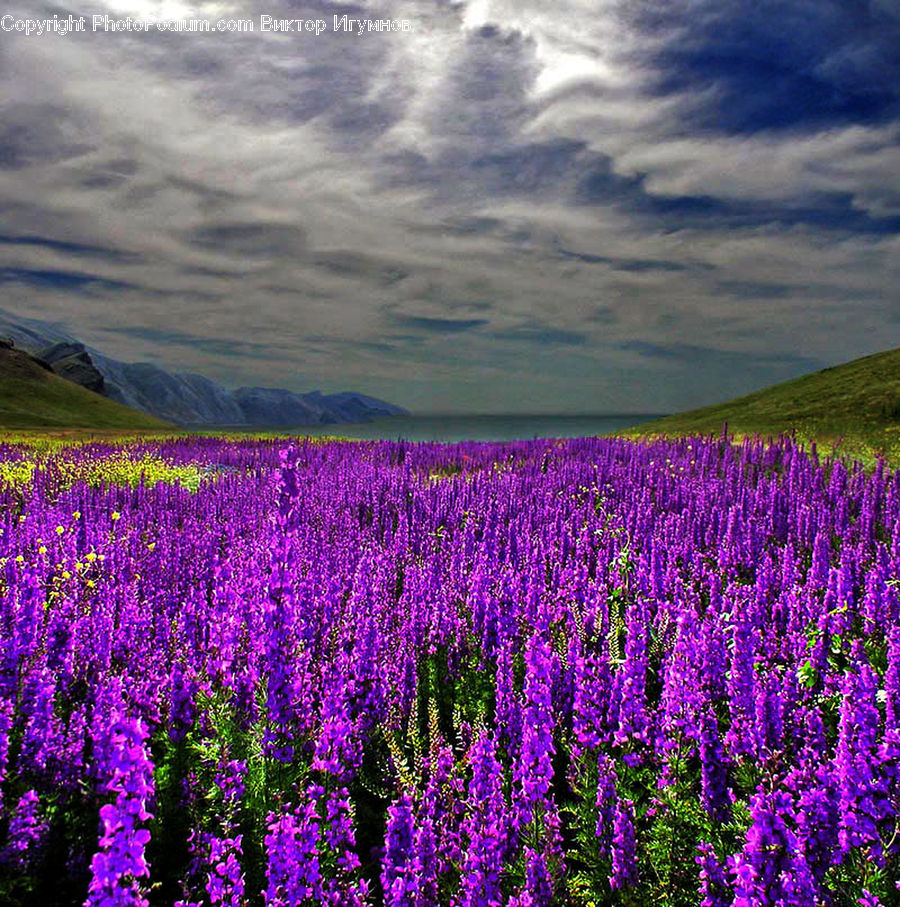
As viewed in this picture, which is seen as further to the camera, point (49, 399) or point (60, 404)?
point (49, 399)

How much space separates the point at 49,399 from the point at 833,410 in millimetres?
192660

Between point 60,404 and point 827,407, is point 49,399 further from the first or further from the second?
point 827,407

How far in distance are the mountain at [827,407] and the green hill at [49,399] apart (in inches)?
5701

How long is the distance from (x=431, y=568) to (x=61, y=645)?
127 inches

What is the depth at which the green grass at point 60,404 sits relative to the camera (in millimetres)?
151000

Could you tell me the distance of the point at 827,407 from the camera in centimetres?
2766

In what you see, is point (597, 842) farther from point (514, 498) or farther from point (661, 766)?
point (514, 498)

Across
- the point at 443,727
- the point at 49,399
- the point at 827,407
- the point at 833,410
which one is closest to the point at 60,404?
the point at 49,399

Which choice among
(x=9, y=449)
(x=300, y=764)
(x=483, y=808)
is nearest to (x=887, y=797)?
(x=483, y=808)

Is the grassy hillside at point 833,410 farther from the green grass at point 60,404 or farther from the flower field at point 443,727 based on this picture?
the green grass at point 60,404

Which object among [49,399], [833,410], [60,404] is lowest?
[833,410]

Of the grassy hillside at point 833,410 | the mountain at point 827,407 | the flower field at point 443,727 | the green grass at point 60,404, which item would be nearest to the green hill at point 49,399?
the green grass at point 60,404

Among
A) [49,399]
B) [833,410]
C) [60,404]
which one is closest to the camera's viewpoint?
[833,410]

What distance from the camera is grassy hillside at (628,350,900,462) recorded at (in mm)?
19719
